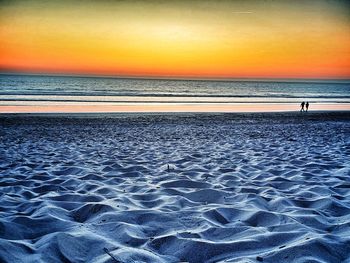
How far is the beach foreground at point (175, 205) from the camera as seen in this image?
246cm

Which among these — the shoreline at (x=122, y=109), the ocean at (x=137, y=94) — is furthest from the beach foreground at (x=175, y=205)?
the ocean at (x=137, y=94)

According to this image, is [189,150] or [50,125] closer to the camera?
[189,150]

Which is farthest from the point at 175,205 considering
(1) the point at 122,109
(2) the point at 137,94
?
(2) the point at 137,94

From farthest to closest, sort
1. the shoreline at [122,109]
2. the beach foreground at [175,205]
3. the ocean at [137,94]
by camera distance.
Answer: the ocean at [137,94], the shoreline at [122,109], the beach foreground at [175,205]

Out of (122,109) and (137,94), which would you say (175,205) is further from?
(137,94)

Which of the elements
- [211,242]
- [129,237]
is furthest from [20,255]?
[211,242]

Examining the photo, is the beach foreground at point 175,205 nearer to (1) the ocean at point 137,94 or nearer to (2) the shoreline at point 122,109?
(2) the shoreline at point 122,109

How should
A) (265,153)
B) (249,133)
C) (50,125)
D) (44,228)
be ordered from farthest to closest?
(50,125) → (249,133) → (265,153) → (44,228)

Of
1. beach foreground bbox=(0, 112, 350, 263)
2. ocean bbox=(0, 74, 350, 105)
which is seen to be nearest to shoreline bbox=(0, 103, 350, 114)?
ocean bbox=(0, 74, 350, 105)

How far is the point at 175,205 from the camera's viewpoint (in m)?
3.67

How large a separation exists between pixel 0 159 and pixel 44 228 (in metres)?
A: 4.47

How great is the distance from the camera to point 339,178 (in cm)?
494

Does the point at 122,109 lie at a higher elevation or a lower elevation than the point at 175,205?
lower

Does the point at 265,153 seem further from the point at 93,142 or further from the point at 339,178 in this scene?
the point at 93,142
